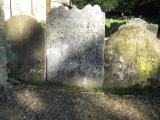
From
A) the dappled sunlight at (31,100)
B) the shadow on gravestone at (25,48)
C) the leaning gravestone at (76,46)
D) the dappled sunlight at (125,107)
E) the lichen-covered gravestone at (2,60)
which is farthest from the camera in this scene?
the shadow on gravestone at (25,48)

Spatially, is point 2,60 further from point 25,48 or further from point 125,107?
point 125,107

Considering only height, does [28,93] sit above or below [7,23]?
below

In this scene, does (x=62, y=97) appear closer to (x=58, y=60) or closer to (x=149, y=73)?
(x=58, y=60)

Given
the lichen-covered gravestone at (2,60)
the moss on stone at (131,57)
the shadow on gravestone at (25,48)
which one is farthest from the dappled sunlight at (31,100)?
the moss on stone at (131,57)

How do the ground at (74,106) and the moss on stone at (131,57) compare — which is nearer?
the ground at (74,106)

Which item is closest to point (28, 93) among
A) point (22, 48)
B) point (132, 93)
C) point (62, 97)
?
point (62, 97)

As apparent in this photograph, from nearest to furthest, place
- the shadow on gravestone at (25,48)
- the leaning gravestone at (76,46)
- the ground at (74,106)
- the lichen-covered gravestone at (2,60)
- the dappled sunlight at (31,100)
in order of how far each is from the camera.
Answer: the ground at (74,106) < the dappled sunlight at (31,100) < the lichen-covered gravestone at (2,60) < the leaning gravestone at (76,46) < the shadow on gravestone at (25,48)

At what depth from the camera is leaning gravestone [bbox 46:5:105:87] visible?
7.00 meters

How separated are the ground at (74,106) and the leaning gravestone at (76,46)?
425 millimetres

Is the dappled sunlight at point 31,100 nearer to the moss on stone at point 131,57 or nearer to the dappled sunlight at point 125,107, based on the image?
the dappled sunlight at point 125,107

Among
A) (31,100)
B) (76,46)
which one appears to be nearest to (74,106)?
(31,100)

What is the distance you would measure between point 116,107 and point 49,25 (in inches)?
77.3

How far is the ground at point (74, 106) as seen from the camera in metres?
5.81

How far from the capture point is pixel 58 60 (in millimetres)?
7262
